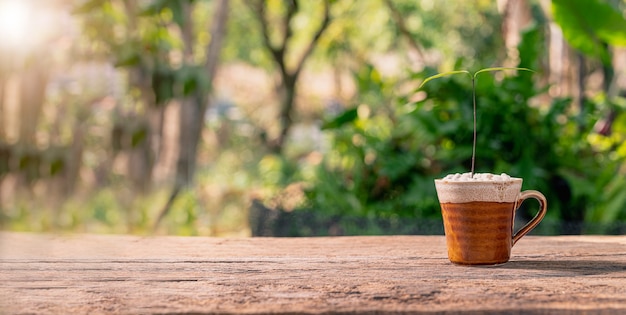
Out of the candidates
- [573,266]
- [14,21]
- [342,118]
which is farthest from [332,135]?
[573,266]

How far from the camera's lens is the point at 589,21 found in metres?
3.13

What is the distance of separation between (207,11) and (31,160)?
22.7ft

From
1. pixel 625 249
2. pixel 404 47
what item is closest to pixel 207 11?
pixel 404 47

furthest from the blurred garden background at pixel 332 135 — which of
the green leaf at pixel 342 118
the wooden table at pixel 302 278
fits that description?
the wooden table at pixel 302 278

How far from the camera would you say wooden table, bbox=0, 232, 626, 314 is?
0.73m

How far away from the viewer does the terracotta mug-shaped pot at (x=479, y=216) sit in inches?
36.4

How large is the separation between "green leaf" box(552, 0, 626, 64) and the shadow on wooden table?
7.53 feet

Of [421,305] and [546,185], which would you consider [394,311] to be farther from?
[546,185]

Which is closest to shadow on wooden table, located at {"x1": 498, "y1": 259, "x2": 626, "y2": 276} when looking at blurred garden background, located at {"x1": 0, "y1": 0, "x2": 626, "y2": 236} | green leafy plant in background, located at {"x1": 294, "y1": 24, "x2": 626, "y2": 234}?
blurred garden background, located at {"x1": 0, "y1": 0, "x2": 626, "y2": 236}

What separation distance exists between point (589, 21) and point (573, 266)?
241 cm

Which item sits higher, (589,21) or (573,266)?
(589,21)

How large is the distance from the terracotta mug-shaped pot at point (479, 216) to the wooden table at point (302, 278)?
0.07ft

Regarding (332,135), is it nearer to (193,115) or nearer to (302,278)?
(193,115)

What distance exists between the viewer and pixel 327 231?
3.16m
